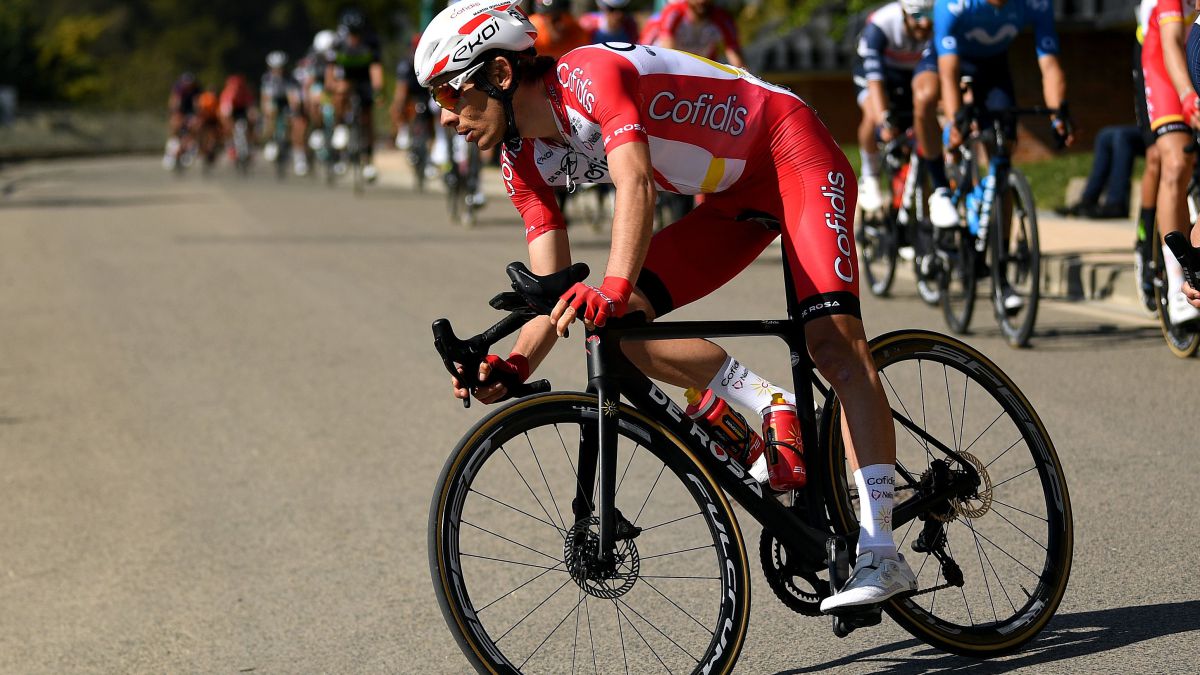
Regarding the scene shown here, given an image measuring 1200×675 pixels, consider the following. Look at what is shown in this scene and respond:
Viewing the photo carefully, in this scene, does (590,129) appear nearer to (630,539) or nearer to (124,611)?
(630,539)

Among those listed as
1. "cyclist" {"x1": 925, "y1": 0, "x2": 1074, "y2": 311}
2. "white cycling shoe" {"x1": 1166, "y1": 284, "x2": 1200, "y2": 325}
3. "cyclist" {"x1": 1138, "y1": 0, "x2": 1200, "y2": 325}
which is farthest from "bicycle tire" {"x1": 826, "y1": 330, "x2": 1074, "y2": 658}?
"cyclist" {"x1": 925, "y1": 0, "x2": 1074, "y2": 311}

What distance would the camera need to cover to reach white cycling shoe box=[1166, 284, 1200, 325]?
7.92 metres

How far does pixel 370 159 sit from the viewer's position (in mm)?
24281

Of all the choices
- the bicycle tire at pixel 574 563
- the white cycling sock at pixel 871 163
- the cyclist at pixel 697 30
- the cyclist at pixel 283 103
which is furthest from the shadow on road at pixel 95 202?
the bicycle tire at pixel 574 563

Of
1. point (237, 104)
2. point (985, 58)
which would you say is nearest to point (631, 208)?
point (985, 58)

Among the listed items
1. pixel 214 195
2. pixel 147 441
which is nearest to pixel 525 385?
pixel 147 441

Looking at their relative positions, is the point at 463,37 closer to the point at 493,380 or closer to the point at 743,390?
the point at 493,380

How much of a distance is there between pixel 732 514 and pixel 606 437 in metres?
0.35

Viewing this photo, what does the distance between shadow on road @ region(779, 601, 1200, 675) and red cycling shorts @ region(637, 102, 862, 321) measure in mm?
997

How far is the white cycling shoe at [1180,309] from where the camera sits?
792cm

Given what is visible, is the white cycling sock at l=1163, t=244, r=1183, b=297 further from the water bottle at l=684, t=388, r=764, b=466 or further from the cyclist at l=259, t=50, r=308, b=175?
the cyclist at l=259, t=50, r=308, b=175

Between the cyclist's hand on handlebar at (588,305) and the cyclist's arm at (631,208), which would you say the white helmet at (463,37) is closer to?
the cyclist's arm at (631,208)

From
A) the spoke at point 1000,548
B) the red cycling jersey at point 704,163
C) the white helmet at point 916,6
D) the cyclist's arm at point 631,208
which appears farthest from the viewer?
the white helmet at point 916,6

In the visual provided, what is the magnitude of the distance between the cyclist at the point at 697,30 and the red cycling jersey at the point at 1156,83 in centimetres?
551
